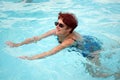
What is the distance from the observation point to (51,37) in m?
4.56

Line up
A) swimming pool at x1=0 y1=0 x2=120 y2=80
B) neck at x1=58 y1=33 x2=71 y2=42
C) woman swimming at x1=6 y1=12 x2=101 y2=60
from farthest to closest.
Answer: swimming pool at x1=0 y1=0 x2=120 y2=80, neck at x1=58 y1=33 x2=71 y2=42, woman swimming at x1=6 y1=12 x2=101 y2=60

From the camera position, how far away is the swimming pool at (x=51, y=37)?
11.8 ft

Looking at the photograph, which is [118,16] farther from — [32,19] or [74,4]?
[32,19]

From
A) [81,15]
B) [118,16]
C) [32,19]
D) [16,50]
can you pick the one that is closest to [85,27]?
[81,15]

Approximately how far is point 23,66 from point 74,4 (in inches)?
98.6

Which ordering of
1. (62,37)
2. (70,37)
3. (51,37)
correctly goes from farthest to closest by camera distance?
(51,37)
(62,37)
(70,37)

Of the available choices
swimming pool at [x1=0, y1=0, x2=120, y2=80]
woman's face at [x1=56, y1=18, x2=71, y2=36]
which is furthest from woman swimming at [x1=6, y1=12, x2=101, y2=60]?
swimming pool at [x1=0, y1=0, x2=120, y2=80]

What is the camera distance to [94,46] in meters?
3.27

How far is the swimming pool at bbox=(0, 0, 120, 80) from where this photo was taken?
3609mm

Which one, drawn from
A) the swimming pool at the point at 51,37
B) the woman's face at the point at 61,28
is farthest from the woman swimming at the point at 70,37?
the swimming pool at the point at 51,37

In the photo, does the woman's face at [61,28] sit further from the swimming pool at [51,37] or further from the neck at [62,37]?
the swimming pool at [51,37]

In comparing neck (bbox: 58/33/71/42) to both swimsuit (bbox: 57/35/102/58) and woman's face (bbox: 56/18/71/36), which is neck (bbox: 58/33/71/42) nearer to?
woman's face (bbox: 56/18/71/36)

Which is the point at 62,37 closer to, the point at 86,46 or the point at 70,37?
the point at 70,37

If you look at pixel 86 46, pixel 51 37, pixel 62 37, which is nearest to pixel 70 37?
pixel 62 37
